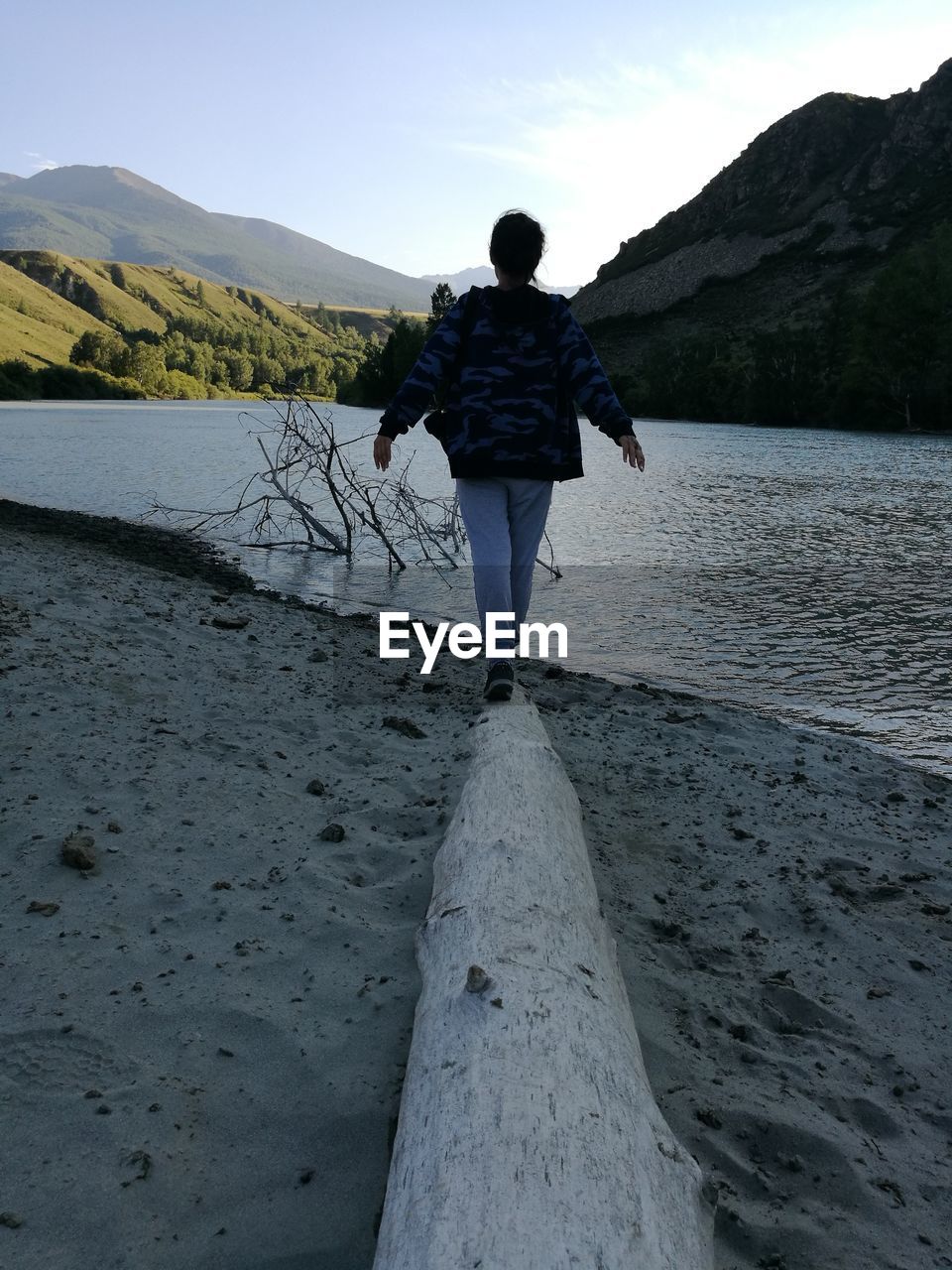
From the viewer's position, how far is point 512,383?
5109mm

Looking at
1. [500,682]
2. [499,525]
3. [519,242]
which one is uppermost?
[519,242]

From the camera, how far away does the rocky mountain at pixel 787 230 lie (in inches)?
4496

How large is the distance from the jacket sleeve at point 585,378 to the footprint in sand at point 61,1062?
12.9ft

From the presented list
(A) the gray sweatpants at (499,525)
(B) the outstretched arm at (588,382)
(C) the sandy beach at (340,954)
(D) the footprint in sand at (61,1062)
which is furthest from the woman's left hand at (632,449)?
(D) the footprint in sand at (61,1062)

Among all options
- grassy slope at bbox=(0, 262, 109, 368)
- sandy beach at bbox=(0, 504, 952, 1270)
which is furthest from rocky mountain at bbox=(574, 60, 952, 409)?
sandy beach at bbox=(0, 504, 952, 1270)

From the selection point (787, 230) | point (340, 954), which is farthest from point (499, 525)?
point (787, 230)

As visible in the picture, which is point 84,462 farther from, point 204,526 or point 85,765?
point 85,765

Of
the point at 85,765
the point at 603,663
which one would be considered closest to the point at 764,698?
the point at 603,663

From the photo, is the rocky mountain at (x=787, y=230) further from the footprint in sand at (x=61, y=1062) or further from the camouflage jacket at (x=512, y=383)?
the footprint in sand at (x=61, y=1062)

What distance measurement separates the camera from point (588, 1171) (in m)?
1.76

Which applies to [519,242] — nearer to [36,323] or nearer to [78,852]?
[78,852]

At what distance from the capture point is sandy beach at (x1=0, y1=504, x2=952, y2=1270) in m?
2.10

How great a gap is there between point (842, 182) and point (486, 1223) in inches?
7219

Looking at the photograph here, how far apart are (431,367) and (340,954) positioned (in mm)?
3314
